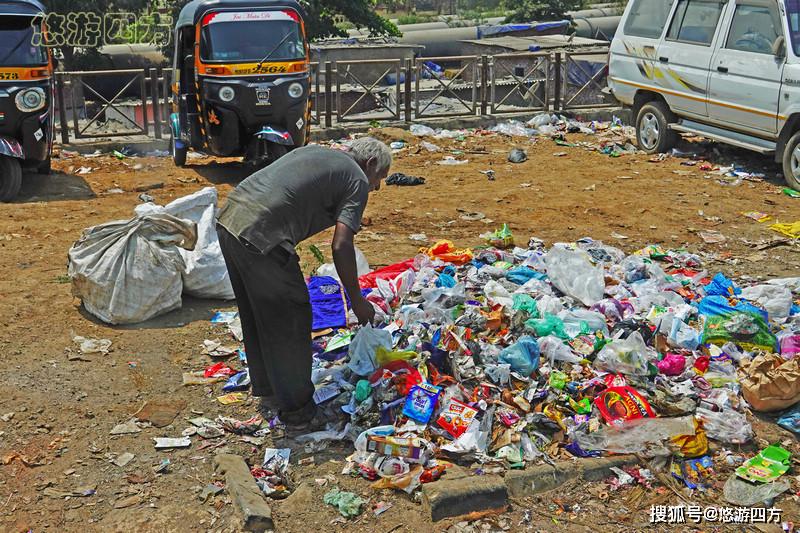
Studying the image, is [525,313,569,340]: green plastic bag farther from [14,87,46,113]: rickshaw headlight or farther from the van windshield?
[14,87,46,113]: rickshaw headlight

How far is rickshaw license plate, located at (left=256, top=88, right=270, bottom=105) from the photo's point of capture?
10.1 metres

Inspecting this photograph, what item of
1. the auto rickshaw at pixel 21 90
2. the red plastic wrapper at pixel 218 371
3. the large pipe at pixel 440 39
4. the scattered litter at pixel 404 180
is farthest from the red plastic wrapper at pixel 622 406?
the large pipe at pixel 440 39

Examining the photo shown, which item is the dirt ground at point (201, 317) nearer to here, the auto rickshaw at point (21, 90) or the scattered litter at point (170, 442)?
the scattered litter at point (170, 442)

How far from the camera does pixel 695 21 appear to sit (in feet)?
36.4

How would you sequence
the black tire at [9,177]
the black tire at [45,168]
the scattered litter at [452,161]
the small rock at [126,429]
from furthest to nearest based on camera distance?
the scattered litter at [452,161] < the black tire at [45,168] < the black tire at [9,177] < the small rock at [126,429]

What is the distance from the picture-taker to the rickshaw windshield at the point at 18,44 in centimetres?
942

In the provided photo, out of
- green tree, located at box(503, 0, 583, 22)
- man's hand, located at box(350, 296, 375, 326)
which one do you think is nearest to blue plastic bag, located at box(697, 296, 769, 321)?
man's hand, located at box(350, 296, 375, 326)

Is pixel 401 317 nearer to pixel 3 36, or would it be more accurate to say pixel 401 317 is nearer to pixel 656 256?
pixel 656 256

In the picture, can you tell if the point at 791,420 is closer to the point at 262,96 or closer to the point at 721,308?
the point at 721,308

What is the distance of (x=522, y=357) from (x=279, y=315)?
1451mm

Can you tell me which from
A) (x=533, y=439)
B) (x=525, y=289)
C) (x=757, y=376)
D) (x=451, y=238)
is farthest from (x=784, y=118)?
Answer: (x=533, y=439)

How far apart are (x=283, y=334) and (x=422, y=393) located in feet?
2.59

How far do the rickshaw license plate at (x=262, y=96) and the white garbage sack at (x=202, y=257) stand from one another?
12.6 feet

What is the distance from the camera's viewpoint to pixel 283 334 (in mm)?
4430
